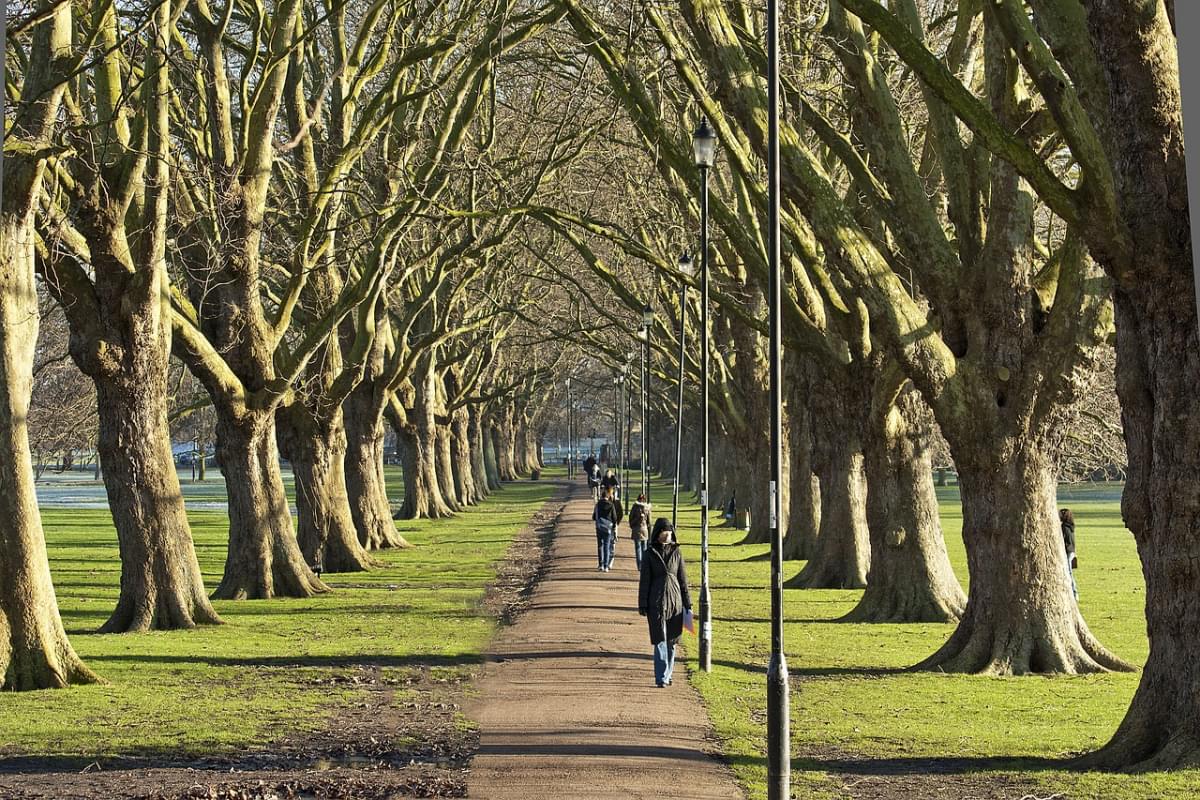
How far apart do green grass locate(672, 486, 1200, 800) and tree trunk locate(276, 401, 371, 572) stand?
954cm

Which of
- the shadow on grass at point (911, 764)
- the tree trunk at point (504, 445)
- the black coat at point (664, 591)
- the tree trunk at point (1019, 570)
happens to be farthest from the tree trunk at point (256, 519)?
the tree trunk at point (504, 445)

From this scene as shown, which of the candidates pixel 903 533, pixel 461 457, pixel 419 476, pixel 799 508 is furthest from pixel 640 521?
pixel 461 457

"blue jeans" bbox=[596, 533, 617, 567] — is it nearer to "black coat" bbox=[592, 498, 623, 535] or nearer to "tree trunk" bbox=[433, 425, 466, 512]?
"black coat" bbox=[592, 498, 623, 535]

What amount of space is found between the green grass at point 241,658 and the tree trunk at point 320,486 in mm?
744

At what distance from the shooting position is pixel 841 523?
28.1m

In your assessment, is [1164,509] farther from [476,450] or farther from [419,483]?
[476,450]

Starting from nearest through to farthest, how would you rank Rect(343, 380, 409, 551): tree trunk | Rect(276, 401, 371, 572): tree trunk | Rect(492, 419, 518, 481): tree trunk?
Rect(276, 401, 371, 572): tree trunk → Rect(343, 380, 409, 551): tree trunk → Rect(492, 419, 518, 481): tree trunk

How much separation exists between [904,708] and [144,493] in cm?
1065

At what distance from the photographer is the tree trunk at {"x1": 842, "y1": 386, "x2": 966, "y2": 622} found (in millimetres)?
21953

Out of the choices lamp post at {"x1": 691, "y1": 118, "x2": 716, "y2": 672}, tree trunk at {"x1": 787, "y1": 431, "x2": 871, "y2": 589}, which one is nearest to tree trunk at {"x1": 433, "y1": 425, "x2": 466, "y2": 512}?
tree trunk at {"x1": 787, "y1": 431, "x2": 871, "y2": 589}

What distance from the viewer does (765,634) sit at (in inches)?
820

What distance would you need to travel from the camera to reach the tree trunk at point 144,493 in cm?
1986

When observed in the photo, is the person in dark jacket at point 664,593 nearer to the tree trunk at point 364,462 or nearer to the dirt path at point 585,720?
the dirt path at point 585,720

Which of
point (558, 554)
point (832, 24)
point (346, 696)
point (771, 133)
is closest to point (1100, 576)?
point (558, 554)
